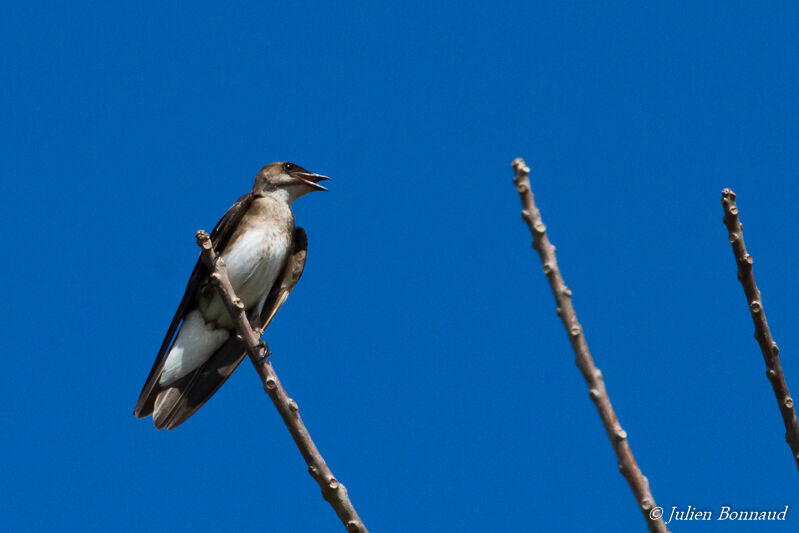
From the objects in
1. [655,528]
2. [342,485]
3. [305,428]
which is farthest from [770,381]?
[305,428]

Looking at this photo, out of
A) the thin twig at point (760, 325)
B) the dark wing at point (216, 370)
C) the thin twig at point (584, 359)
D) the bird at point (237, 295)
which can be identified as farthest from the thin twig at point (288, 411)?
the bird at point (237, 295)

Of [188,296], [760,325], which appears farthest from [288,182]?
[760,325]

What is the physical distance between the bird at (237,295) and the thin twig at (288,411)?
7.85ft

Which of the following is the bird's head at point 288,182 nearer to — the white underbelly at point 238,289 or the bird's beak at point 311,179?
the bird's beak at point 311,179

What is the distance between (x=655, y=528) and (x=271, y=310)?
19.4 feet

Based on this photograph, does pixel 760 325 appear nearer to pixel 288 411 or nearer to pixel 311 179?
pixel 288 411

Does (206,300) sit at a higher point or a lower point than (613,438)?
higher

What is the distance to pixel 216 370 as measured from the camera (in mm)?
8164

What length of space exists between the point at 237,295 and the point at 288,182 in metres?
1.28

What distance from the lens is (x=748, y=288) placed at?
12.0 ft

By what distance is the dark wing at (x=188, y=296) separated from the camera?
25.6ft

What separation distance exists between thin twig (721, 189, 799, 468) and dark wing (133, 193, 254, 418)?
5.20 metres

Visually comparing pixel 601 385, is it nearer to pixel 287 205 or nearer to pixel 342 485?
pixel 342 485

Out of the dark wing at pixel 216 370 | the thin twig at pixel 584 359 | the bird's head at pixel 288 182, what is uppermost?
the bird's head at pixel 288 182
